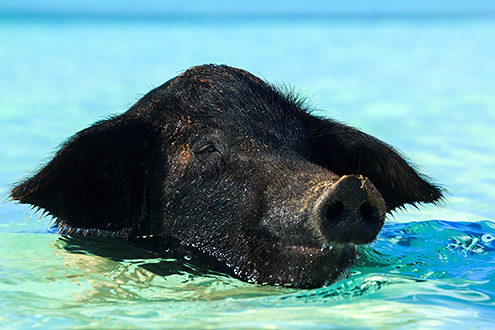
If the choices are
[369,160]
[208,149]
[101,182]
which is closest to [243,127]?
[208,149]

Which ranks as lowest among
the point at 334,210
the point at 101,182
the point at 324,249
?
the point at 324,249

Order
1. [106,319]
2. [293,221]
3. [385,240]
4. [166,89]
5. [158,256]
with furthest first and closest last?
[385,240] → [166,89] → [158,256] → [293,221] → [106,319]

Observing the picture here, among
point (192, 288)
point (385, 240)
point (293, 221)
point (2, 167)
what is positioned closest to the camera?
point (293, 221)

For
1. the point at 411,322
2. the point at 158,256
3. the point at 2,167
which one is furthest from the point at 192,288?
the point at 2,167

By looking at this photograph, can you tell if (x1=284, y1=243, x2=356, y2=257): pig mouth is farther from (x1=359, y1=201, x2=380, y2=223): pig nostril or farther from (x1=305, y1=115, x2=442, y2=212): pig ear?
(x1=305, y1=115, x2=442, y2=212): pig ear

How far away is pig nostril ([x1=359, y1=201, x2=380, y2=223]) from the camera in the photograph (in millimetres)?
3910

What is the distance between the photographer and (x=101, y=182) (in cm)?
513

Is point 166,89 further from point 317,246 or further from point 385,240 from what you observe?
point 385,240

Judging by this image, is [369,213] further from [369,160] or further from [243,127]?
[369,160]

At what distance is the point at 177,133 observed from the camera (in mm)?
4996

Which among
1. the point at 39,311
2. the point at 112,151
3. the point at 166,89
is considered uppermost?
the point at 166,89

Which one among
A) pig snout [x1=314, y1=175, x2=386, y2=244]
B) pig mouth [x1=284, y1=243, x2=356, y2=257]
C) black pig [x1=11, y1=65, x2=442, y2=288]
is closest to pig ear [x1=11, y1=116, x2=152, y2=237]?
black pig [x1=11, y1=65, x2=442, y2=288]

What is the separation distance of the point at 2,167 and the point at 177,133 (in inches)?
217

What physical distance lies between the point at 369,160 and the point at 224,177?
51.0 inches
